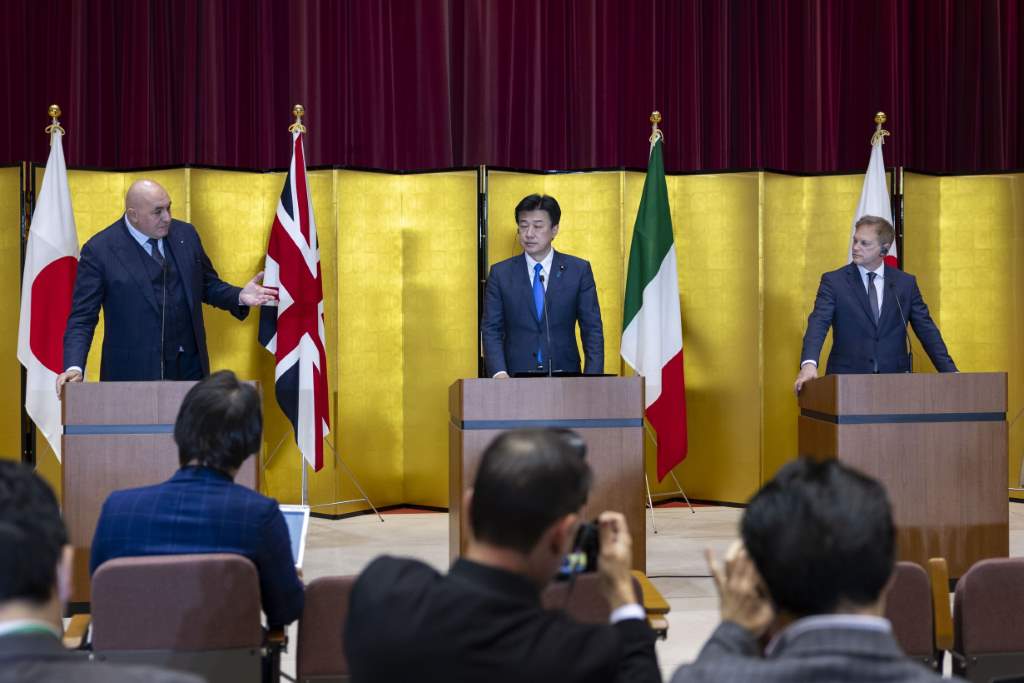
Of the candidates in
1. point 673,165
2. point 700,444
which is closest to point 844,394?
point 700,444

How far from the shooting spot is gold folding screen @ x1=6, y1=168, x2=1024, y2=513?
268 inches

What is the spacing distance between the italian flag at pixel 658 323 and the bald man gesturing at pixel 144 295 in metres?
2.20

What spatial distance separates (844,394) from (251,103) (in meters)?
4.54

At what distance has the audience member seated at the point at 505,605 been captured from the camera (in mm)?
1671

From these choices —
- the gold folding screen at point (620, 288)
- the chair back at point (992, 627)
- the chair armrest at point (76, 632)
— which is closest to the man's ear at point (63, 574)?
the chair armrest at point (76, 632)

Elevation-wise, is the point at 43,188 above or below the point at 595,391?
above

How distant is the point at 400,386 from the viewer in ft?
23.1

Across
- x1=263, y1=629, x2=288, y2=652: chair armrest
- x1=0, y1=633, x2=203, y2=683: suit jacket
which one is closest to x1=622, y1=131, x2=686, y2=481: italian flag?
x1=263, y1=629, x2=288, y2=652: chair armrest

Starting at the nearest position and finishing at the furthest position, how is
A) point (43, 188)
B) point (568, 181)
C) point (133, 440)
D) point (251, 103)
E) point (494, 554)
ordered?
1. point (494, 554)
2. point (133, 440)
3. point (43, 188)
4. point (568, 181)
5. point (251, 103)

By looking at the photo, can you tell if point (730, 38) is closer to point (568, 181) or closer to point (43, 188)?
point (568, 181)

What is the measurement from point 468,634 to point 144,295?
3.66 m

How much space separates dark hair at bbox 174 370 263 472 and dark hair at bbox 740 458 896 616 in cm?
154

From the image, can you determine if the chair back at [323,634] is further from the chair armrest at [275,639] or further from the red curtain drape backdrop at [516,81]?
the red curtain drape backdrop at [516,81]

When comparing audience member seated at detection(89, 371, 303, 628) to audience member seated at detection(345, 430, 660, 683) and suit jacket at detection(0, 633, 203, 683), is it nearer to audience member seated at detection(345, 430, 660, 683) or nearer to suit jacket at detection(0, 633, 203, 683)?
audience member seated at detection(345, 430, 660, 683)
